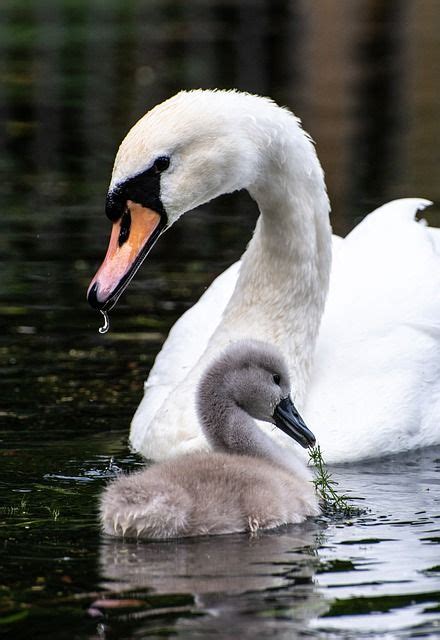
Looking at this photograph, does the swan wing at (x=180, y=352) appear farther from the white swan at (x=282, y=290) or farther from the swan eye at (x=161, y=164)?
the swan eye at (x=161, y=164)

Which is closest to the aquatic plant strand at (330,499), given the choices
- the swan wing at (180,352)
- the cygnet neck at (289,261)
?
the cygnet neck at (289,261)

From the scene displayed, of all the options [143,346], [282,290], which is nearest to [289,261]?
[282,290]

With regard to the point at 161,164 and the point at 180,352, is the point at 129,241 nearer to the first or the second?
the point at 161,164

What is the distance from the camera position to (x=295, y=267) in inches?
350

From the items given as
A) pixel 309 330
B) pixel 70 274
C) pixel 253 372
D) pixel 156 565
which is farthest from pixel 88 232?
pixel 156 565

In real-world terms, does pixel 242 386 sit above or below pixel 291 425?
above

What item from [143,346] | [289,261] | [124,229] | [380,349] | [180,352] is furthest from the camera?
[143,346]

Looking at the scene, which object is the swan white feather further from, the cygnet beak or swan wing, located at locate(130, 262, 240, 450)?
the cygnet beak

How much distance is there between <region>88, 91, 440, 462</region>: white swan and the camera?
316 inches

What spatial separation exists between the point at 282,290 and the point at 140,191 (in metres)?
1.32

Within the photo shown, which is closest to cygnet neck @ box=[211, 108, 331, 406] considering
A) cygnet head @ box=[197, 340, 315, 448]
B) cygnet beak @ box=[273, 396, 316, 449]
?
cygnet beak @ box=[273, 396, 316, 449]

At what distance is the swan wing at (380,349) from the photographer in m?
8.59

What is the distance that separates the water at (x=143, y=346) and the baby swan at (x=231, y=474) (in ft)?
0.30

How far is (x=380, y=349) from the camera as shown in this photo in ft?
29.7
